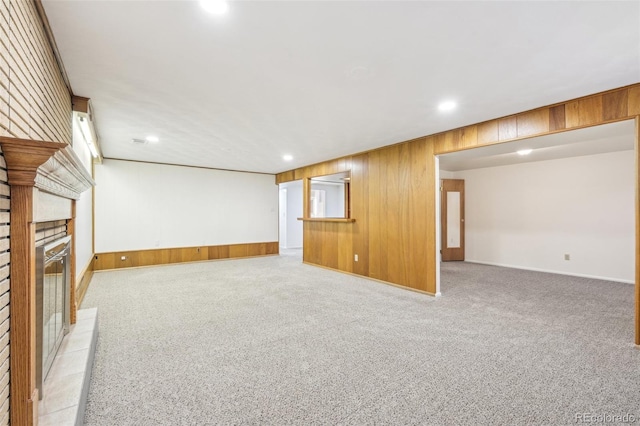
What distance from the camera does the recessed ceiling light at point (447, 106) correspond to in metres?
2.92

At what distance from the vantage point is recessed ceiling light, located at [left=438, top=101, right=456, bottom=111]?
9.58 feet

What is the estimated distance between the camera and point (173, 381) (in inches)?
80.3

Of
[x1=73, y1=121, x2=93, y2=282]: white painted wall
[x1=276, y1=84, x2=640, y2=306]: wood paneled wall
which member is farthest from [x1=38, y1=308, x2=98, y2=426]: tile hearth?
[x1=276, y1=84, x2=640, y2=306]: wood paneled wall

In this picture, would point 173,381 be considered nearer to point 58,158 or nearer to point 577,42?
point 58,158

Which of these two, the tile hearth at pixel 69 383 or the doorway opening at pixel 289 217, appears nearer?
the tile hearth at pixel 69 383

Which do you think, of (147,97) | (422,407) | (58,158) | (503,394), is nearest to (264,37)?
(58,158)

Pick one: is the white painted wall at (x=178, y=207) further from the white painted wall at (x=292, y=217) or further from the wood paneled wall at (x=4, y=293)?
the wood paneled wall at (x=4, y=293)

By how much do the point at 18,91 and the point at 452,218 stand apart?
7585mm

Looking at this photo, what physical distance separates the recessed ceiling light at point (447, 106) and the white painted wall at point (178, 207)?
5546mm

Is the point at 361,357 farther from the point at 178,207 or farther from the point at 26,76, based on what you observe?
the point at 178,207

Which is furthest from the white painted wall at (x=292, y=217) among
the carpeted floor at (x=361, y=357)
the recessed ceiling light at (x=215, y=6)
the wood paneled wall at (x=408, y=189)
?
the recessed ceiling light at (x=215, y=6)

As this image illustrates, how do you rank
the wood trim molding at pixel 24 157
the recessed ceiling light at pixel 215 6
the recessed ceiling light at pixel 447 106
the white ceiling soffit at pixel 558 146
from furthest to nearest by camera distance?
1. the white ceiling soffit at pixel 558 146
2. the recessed ceiling light at pixel 447 106
3. the recessed ceiling light at pixel 215 6
4. the wood trim molding at pixel 24 157

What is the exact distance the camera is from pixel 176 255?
6.59 meters

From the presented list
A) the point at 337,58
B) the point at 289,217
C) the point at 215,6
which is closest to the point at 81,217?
the point at 215,6
